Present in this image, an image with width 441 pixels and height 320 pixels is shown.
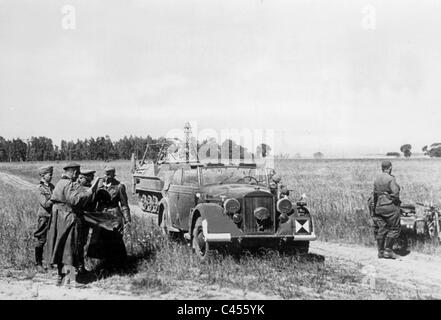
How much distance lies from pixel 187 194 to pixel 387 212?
356 centimetres

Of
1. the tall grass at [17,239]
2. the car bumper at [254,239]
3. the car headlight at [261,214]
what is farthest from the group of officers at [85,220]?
the car headlight at [261,214]

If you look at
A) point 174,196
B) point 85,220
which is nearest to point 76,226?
point 85,220

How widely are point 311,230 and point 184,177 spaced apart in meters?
2.87

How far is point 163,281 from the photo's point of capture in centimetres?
628

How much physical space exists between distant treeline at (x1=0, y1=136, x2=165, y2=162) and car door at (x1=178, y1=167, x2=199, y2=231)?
82.6 metres

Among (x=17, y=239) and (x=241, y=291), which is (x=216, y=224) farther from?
(x=17, y=239)

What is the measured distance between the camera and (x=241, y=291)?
578 centimetres

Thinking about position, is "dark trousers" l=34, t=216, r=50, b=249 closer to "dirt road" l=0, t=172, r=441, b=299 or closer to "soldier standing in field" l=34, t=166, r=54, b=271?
"soldier standing in field" l=34, t=166, r=54, b=271

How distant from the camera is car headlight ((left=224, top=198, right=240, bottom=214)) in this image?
734 centimetres

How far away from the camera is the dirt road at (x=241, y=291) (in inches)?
223

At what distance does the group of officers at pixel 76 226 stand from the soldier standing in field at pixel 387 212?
4.43 meters
